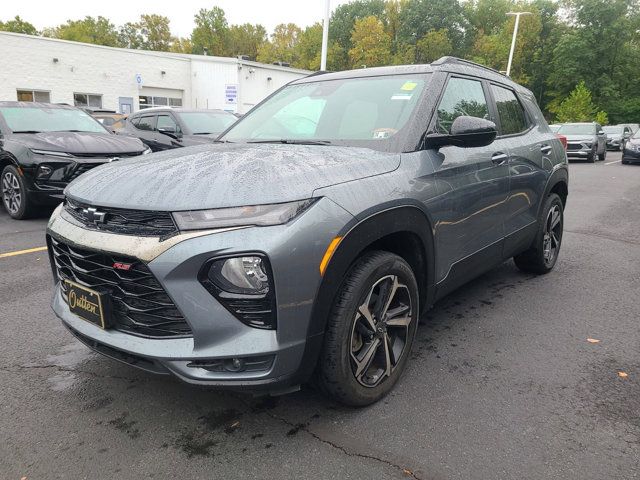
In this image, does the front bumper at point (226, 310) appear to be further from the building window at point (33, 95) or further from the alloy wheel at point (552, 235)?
the building window at point (33, 95)

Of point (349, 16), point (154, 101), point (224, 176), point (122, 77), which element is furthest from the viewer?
point (349, 16)

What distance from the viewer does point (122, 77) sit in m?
30.0

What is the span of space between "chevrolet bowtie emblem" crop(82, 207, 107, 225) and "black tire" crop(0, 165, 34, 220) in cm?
531

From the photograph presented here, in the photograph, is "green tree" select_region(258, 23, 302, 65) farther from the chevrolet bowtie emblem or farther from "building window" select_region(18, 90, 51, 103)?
the chevrolet bowtie emblem

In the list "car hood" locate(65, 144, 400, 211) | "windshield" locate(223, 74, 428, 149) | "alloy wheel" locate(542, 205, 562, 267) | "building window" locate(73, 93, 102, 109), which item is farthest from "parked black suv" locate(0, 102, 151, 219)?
"building window" locate(73, 93, 102, 109)

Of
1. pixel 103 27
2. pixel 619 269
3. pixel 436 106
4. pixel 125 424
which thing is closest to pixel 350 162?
pixel 436 106

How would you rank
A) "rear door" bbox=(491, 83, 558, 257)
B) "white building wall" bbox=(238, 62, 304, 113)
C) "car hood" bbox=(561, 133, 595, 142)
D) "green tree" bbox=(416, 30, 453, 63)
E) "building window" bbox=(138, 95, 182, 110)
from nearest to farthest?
"rear door" bbox=(491, 83, 558, 257) → "car hood" bbox=(561, 133, 595, 142) → "white building wall" bbox=(238, 62, 304, 113) → "building window" bbox=(138, 95, 182, 110) → "green tree" bbox=(416, 30, 453, 63)

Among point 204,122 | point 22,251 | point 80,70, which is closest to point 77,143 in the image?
point 22,251

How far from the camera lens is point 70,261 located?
2365 millimetres

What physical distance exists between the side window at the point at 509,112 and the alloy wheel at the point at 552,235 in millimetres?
945

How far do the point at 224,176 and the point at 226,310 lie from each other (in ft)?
1.98

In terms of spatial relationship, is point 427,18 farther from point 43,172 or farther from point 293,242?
point 293,242

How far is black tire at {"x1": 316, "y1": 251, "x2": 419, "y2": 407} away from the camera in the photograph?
2238 millimetres

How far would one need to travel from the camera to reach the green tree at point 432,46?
54.1 m
